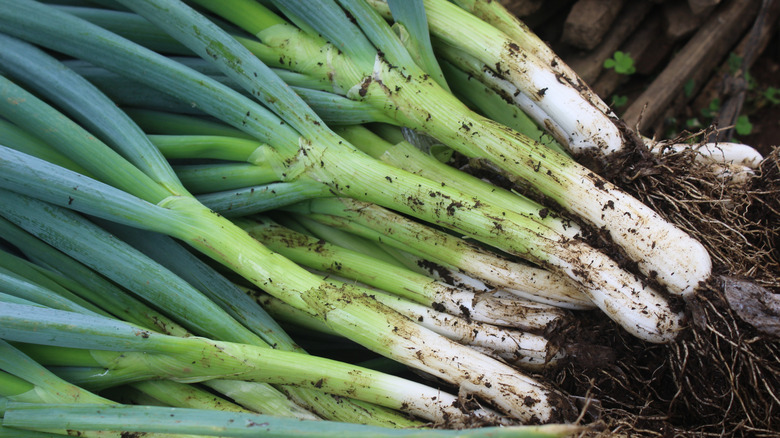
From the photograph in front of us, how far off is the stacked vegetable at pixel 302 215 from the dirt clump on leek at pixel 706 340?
0.09 meters

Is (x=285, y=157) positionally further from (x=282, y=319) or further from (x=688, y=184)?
(x=688, y=184)

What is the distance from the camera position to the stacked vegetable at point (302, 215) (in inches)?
60.6

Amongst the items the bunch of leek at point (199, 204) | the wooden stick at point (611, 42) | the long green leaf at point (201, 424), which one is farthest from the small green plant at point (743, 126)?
the long green leaf at point (201, 424)

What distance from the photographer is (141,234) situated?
173 centimetres

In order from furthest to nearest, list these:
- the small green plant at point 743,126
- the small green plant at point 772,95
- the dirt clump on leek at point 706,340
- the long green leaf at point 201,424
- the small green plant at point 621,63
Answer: the small green plant at point 772,95 → the small green plant at point 743,126 → the small green plant at point 621,63 → the dirt clump on leek at point 706,340 → the long green leaf at point 201,424

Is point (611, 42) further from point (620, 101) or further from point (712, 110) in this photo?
point (712, 110)

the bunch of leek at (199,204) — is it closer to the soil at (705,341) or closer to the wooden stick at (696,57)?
the soil at (705,341)

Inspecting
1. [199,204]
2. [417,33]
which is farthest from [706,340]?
[199,204]

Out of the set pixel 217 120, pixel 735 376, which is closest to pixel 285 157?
pixel 217 120

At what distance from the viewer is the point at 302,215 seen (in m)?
1.97

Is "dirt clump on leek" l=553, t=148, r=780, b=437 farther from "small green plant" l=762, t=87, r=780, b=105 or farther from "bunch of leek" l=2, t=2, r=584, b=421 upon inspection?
"small green plant" l=762, t=87, r=780, b=105

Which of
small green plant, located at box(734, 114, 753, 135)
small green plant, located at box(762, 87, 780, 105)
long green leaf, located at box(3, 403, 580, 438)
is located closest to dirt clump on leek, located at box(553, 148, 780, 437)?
long green leaf, located at box(3, 403, 580, 438)

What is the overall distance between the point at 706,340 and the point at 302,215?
4.05 ft

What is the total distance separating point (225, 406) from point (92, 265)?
524 mm
